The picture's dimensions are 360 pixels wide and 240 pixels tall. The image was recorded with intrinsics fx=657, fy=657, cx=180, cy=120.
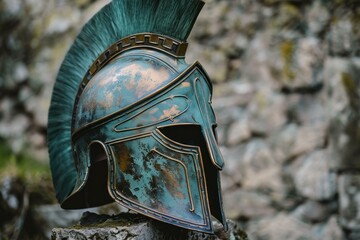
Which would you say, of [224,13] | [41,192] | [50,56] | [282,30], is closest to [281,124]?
[282,30]

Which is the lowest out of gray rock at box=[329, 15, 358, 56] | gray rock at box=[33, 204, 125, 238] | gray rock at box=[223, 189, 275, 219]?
gray rock at box=[223, 189, 275, 219]

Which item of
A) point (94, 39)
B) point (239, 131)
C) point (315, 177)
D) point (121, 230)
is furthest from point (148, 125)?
point (239, 131)

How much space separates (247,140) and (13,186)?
1449 millimetres

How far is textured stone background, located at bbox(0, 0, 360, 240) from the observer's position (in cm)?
363

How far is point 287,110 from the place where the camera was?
3.81 metres

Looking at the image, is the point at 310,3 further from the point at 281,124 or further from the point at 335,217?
the point at 335,217

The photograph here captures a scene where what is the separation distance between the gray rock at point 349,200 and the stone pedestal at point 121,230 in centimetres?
159

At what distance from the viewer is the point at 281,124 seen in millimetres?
3822

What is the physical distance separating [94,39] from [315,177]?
179 cm

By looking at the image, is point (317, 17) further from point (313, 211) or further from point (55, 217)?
point (55, 217)

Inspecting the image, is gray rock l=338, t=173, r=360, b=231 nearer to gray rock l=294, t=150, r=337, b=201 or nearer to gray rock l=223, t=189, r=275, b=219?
gray rock l=294, t=150, r=337, b=201

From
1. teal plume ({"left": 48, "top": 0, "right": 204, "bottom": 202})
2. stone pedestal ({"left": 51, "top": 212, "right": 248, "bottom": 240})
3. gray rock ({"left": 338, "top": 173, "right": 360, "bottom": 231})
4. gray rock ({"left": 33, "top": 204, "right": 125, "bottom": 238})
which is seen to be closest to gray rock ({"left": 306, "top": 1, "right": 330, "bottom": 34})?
gray rock ({"left": 338, "top": 173, "right": 360, "bottom": 231})

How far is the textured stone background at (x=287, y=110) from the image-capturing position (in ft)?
11.9

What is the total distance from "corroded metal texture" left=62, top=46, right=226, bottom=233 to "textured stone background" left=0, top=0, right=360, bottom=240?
1633 mm
